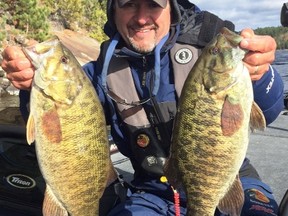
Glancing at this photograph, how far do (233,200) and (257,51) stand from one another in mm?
1007

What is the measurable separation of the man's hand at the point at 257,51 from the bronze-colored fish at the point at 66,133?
3.54 ft

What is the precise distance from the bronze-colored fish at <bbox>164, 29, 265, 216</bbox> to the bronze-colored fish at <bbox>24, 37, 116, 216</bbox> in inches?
22.6

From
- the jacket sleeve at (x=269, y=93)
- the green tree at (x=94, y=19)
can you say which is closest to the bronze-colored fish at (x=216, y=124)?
the jacket sleeve at (x=269, y=93)

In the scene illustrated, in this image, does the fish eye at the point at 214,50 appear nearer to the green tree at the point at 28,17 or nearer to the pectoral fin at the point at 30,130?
the pectoral fin at the point at 30,130

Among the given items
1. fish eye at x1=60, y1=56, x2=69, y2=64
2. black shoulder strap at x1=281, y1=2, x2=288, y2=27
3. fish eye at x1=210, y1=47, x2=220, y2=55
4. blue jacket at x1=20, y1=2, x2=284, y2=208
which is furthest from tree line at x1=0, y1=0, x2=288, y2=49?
fish eye at x1=210, y1=47, x2=220, y2=55

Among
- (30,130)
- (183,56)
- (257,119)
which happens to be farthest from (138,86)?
(257,119)

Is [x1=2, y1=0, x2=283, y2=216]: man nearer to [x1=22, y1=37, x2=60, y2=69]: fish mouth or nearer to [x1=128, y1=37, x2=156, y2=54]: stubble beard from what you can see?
[x1=128, y1=37, x2=156, y2=54]: stubble beard

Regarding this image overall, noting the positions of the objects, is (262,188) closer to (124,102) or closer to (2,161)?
(124,102)

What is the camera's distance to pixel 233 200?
279 cm

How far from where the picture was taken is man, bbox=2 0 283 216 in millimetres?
3545

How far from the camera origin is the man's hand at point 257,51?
8.29ft

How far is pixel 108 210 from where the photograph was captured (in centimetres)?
407

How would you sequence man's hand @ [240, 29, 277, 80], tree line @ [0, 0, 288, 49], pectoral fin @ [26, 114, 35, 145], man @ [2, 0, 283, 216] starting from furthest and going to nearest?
tree line @ [0, 0, 288, 49] < man @ [2, 0, 283, 216] < pectoral fin @ [26, 114, 35, 145] < man's hand @ [240, 29, 277, 80]

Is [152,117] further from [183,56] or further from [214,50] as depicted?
[214,50]
